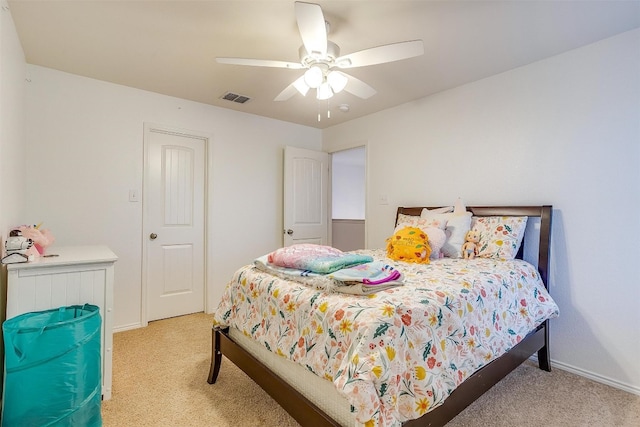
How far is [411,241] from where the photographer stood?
2406mm

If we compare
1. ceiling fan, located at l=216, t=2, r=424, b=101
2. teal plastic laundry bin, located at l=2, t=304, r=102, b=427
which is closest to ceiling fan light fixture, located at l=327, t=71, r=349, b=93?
ceiling fan, located at l=216, t=2, r=424, b=101

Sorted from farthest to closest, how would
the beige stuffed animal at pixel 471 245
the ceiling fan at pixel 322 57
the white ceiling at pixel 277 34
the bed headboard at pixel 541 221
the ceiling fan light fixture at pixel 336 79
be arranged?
the beige stuffed animal at pixel 471 245, the bed headboard at pixel 541 221, the ceiling fan light fixture at pixel 336 79, the white ceiling at pixel 277 34, the ceiling fan at pixel 322 57

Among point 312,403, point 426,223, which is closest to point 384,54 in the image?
point 426,223

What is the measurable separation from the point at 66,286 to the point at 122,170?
5.15 feet

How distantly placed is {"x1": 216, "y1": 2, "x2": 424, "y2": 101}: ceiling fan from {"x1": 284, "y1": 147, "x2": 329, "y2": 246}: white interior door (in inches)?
70.6

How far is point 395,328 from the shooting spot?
47.5 inches

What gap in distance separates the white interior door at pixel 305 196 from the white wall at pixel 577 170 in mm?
1814

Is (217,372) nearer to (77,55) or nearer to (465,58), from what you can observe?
(77,55)

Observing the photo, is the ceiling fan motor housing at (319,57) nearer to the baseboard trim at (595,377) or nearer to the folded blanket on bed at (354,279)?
the folded blanket on bed at (354,279)

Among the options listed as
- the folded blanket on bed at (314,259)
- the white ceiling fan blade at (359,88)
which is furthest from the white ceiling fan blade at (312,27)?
the folded blanket on bed at (314,259)

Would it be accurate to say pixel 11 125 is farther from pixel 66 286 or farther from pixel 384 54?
pixel 384 54

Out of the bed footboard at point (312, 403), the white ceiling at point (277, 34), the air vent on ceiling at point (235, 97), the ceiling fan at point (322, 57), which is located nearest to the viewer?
the bed footboard at point (312, 403)

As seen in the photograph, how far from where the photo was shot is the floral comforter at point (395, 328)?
3.69 ft

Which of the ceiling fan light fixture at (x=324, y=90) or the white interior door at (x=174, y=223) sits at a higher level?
the ceiling fan light fixture at (x=324, y=90)
